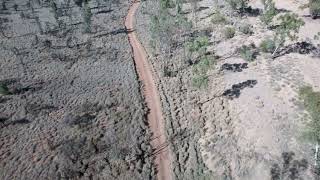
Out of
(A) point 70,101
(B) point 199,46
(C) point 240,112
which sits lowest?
(C) point 240,112

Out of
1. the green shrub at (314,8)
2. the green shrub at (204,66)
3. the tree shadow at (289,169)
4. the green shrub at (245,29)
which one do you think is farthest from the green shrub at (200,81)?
the green shrub at (314,8)

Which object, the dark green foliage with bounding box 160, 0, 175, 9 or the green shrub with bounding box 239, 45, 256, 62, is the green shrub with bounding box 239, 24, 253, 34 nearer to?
the green shrub with bounding box 239, 45, 256, 62

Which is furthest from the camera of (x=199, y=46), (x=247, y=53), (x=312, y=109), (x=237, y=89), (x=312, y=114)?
(x=199, y=46)

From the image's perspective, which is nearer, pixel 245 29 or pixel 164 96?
pixel 164 96

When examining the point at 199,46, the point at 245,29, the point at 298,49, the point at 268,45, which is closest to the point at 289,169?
the point at 268,45

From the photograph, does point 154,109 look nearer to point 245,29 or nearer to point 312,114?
point 312,114
